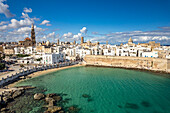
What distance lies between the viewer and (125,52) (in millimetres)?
48031

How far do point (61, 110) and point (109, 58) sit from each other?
33567 millimetres

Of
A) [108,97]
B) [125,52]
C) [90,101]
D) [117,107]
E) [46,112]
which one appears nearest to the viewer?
[46,112]

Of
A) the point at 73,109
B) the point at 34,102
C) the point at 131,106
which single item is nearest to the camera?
the point at 73,109

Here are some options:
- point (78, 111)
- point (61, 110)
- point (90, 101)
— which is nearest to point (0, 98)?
point (61, 110)

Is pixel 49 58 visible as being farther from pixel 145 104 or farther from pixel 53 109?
pixel 145 104

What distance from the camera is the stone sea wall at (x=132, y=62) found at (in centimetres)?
3559

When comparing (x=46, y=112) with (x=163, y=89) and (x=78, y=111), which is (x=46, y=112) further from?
(x=163, y=89)

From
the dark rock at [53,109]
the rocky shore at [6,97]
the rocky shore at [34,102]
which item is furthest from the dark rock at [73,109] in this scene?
the rocky shore at [6,97]

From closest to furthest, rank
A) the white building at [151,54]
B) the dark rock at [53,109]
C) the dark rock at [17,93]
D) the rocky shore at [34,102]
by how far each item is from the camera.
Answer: the dark rock at [53,109], the rocky shore at [34,102], the dark rock at [17,93], the white building at [151,54]

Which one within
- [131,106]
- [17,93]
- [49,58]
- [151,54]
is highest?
[151,54]

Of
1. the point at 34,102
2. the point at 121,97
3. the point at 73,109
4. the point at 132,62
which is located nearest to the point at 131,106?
the point at 121,97

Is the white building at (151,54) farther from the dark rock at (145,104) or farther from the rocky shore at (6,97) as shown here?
the rocky shore at (6,97)

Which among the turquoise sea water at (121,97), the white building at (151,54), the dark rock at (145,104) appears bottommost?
the dark rock at (145,104)

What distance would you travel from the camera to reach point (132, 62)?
134 feet
